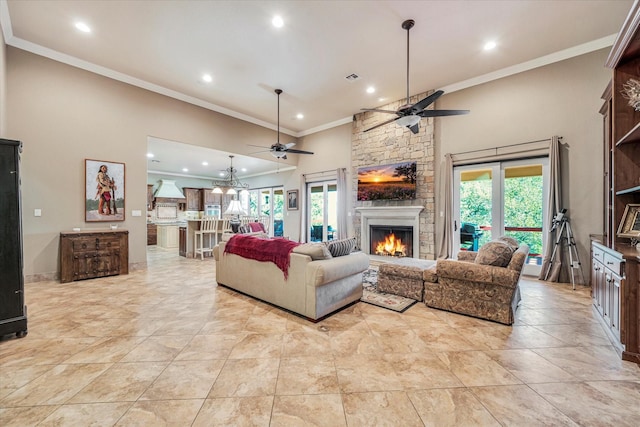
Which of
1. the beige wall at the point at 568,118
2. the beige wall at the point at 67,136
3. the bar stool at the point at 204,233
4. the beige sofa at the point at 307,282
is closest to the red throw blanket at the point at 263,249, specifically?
the beige sofa at the point at 307,282

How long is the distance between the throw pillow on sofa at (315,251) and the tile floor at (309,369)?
0.73 m

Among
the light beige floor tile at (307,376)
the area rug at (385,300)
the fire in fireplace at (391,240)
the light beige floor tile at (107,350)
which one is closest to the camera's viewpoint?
the light beige floor tile at (307,376)

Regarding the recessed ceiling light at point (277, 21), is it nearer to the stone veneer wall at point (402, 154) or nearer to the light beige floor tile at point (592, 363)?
the stone veneer wall at point (402, 154)

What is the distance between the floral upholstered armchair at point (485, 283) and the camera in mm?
2732

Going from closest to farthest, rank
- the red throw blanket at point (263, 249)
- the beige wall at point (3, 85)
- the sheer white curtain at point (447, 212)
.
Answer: the red throw blanket at point (263, 249)
the beige wall at point (3, 85)
the sheer white curtain at point (447, 212)

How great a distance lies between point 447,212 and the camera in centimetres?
546

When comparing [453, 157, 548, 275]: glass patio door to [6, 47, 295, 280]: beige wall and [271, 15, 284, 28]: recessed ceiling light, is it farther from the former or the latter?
[6, 47, 295, 280]: beige wall

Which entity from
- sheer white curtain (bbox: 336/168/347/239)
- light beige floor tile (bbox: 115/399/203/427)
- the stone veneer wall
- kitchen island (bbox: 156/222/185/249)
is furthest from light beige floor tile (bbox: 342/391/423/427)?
kitchen island (bbox: 156/222/185/249)

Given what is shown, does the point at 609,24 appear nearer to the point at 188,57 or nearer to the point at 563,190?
the point at 563,190

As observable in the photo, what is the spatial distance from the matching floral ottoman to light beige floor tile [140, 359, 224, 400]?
7.96 ft

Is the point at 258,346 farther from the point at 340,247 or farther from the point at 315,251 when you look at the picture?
the point at 340,247

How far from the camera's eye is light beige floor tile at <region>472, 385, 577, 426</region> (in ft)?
4.86

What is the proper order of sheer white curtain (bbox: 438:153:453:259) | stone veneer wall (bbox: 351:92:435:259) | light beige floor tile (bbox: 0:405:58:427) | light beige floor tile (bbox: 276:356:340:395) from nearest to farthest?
light beige floor tile (bbox: 0:405:58:427)
light beige floor tile (bbox: 276:356:340:395)
sheer white curtain (bbox: 438:153:453:259)
stone veneer wall (bbox: 351:92:435:259)

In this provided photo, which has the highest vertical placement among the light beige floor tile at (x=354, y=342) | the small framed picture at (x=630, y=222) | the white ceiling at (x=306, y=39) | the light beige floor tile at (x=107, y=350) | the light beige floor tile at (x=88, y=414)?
the white ceiling at (x=306, y=39)
